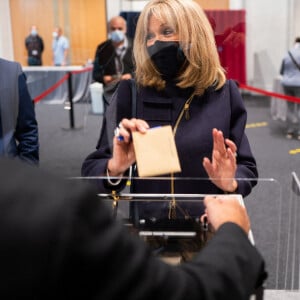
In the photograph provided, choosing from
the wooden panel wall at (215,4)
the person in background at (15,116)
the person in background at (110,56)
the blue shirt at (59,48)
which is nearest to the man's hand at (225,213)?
the person in background at (15,116)

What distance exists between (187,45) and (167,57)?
7 cm

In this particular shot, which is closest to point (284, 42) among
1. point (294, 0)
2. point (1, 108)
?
point (294, 0)

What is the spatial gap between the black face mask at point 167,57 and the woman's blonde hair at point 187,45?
0.7 inches

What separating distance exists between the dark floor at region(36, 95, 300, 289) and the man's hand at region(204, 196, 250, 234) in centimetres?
15

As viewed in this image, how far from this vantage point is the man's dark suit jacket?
21.0 inches

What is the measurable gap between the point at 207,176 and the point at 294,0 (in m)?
7.59

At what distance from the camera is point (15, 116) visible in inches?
77.1

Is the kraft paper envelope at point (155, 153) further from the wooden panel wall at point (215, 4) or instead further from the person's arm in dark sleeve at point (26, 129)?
the wooden panel wall at point (215, 4)

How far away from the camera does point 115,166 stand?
4.04 ft

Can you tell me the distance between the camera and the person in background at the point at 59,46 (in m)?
9.98

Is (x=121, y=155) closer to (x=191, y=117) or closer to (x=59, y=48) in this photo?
(x=191, y=117)

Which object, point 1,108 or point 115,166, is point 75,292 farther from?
point 1,108

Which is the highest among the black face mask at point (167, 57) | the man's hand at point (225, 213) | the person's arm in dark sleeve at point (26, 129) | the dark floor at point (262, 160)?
the black face mask at point (167, 57)

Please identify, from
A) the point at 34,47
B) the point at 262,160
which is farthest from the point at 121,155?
the point at 34,47
